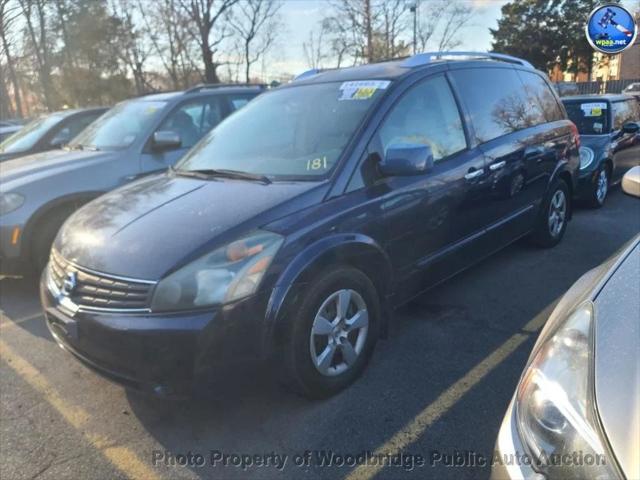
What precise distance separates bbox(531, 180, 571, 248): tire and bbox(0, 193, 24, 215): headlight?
15.0 ft

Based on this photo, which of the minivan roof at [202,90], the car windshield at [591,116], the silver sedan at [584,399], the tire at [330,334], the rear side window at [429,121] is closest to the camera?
the silver sedan at [584,399]

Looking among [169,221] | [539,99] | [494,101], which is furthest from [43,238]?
[539,99]

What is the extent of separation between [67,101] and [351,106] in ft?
130

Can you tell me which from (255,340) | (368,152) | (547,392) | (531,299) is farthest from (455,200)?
(547,392)

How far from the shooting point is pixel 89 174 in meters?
4.97

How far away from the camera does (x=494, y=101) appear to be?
4145 mm

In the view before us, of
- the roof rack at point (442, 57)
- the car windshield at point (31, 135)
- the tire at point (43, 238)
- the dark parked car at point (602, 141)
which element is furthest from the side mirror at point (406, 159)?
the car windshield at point (31, 135)

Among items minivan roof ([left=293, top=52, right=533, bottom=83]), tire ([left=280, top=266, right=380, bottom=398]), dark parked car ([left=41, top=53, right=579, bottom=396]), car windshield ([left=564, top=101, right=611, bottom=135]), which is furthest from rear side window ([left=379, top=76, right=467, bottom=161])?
car windshield ([left=564, top=101, right=611, bottom=135])

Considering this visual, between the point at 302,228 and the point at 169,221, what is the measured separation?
70cm

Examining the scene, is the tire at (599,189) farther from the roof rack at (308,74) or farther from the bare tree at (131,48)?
the bare tree at (131,48)

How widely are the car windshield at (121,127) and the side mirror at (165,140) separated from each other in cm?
24

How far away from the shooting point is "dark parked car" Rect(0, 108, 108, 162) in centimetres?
729

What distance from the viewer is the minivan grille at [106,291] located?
2.40 metres

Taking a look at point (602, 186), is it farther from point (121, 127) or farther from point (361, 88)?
point (121, 127)
